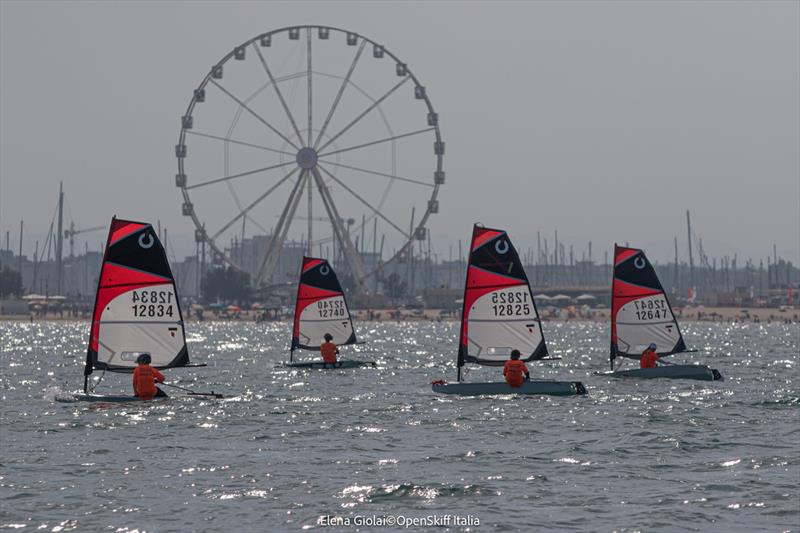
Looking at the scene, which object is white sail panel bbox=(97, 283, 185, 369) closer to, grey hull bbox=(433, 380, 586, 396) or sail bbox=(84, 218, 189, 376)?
sail bbox=(84, 218, 189, 376)

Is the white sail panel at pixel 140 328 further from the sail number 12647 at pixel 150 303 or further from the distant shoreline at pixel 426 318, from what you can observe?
the distant shoreline at pixel 426 318

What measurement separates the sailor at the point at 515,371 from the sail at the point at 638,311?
10.2 m

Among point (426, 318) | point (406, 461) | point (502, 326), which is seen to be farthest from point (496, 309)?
point (426, 318)

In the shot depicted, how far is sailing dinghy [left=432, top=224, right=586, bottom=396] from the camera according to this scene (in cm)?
3784

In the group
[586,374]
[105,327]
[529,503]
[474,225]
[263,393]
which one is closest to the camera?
[529,503]

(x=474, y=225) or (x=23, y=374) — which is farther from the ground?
→ (x=474, y=225)

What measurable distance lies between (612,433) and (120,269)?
1318cm

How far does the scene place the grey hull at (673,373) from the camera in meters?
42.8

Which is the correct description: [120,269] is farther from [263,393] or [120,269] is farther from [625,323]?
[625,323]

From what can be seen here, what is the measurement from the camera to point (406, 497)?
21.6 metres

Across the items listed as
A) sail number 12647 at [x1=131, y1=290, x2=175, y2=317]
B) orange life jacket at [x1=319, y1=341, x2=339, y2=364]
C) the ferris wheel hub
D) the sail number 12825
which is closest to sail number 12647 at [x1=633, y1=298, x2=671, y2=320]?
the sail number 12825

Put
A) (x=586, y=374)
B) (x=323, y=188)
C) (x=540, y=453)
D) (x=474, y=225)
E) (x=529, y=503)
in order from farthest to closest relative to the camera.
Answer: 1. (x=323, y=188)
2. (x=586, y=374)
3. (x=474, y=225)
4. (x=540, y=453)
5. (x=529, y=503)

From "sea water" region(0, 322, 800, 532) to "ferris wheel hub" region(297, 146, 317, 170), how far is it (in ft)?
207

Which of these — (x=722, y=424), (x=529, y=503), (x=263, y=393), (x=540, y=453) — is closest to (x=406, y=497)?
(x=529, y=503)
